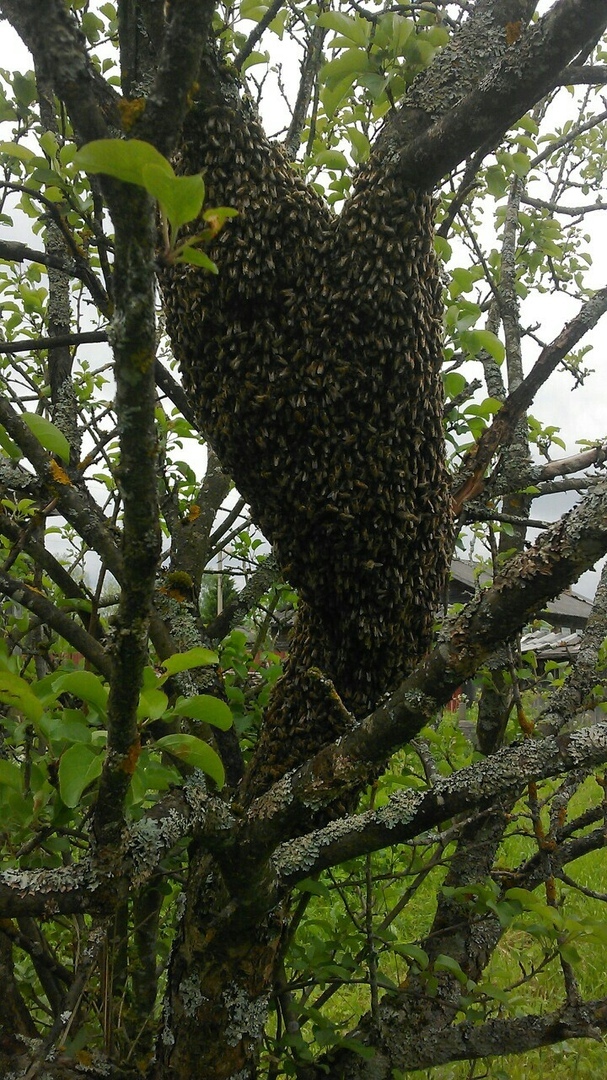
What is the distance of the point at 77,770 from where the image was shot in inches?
40.9

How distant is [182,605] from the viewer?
1753 mm

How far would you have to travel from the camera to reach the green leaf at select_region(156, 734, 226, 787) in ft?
3.31

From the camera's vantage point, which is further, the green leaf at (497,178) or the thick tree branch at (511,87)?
the green leaf at (497,178)

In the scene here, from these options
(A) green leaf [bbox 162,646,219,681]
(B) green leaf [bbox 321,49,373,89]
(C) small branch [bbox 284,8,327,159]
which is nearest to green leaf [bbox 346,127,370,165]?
(B) green leaf [bbox 321,49,373,89]

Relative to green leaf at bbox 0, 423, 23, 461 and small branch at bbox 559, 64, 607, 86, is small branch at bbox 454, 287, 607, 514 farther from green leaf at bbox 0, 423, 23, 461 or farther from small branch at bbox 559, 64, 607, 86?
green leaf at bbox 0, 423, 23, 461

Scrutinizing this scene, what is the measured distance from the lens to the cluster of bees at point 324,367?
1397mm

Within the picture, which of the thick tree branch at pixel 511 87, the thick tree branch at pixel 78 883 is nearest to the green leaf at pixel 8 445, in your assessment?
the thick tree branch at pixel 78 883

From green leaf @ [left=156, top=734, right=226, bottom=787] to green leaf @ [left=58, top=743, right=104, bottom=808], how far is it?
0.11 meters

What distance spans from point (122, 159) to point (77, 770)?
0.81m

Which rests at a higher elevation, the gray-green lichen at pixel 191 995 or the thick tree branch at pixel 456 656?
the thick tree branch at pixel 456 656

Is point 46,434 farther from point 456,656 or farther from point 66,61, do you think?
point 456,656

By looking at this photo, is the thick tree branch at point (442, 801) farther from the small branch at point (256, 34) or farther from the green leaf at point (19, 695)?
the small branch at point (256, 34)

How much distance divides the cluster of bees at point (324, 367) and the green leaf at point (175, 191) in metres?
0.85

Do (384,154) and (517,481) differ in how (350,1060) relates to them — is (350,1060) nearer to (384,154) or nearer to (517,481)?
(517,481)
